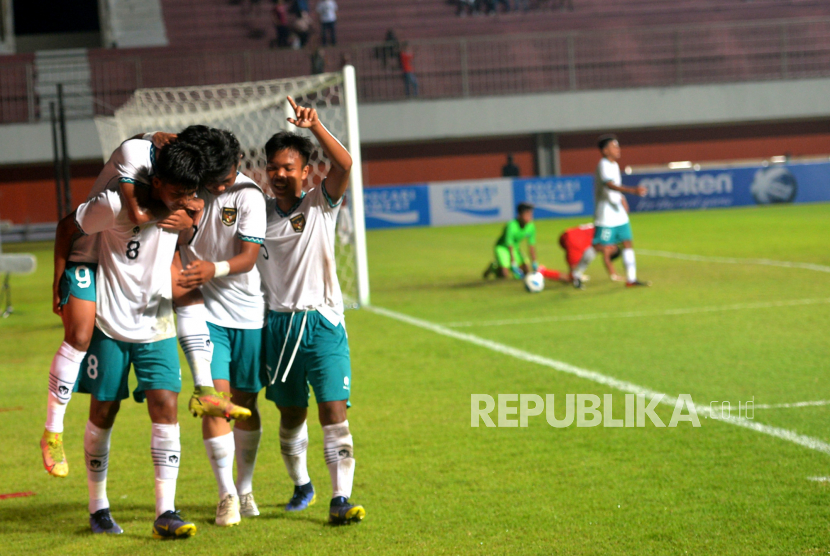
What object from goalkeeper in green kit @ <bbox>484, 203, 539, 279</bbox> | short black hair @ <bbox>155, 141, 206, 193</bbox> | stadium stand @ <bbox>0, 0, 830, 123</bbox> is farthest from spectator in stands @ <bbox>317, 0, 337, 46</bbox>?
short black hair @ <bbox>155, 141, 206, 193</bbox>

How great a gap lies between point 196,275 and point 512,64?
101 ft

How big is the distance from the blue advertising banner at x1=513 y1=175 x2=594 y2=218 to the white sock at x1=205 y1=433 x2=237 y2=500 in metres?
25.8

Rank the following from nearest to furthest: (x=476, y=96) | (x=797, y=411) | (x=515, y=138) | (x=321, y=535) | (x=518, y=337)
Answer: (x=321, y=535)
(x=797, y=411)
(x=518, y=337)
(x=476, y=96)
(x=515, y=138)

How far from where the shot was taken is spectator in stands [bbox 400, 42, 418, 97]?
104ft

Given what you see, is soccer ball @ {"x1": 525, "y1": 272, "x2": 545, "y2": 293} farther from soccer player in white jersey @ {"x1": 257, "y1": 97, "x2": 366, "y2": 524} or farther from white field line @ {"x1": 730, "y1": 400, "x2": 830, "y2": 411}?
soccer player in white jersey @ {"x1": 257, "y1": 97, "x2": 366, "y2": 524}

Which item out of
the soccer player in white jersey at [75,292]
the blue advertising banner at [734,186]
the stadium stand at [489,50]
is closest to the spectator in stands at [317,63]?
the stadium stand at [489,50]

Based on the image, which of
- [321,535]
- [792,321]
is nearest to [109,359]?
[321,535]

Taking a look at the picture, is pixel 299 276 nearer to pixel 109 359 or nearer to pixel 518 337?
pixel 109 359

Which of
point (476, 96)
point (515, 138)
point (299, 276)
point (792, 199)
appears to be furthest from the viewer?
point (515, 138)

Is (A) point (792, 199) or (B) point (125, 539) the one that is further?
(A) point (792, 199)

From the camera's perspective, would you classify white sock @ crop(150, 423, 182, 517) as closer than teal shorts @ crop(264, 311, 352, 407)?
Yes

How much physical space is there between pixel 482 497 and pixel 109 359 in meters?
1.84

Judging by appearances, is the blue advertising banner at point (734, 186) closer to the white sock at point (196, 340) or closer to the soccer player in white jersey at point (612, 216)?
the soccer player in white jersey at point (612, 216)

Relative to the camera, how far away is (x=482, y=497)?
4.42 metres
